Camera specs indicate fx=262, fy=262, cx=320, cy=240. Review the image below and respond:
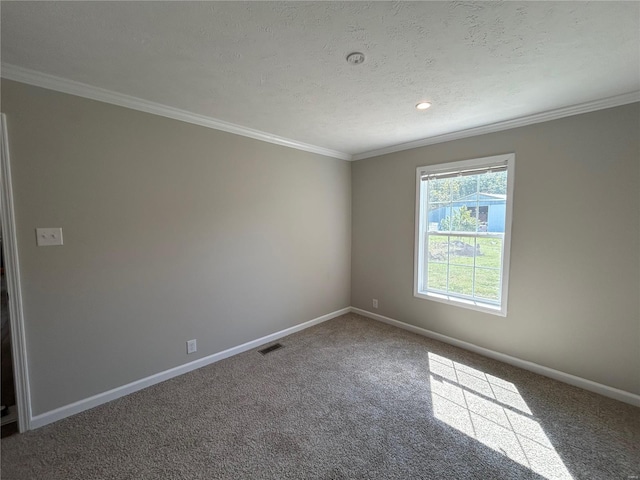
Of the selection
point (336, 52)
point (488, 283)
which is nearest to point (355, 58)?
point (336, 52)

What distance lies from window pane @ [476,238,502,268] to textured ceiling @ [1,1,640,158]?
4.18 feet

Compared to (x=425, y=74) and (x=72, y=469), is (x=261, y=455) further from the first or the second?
(x=425, y=74)

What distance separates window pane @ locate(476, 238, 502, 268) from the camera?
279cm

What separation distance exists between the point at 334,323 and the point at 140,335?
2383mm

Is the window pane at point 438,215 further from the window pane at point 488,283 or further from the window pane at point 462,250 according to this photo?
the window pane at point 488,283

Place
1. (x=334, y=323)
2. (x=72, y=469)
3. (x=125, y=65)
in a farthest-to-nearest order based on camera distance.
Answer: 1. (x=334, y=323)
2. (x=125, y=65)
3. (x=72, y=469)

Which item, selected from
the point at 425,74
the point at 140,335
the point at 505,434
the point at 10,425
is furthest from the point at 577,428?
→ the point at 10,425

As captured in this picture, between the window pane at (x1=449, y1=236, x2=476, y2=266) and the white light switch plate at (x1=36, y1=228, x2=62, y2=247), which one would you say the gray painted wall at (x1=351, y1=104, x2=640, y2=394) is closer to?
the window pane at (x1=449, y1=236, x2=476, y2=266)

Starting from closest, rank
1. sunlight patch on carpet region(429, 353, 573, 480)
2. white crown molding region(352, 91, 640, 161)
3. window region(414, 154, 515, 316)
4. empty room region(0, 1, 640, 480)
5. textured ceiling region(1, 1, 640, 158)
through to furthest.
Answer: textured ceiling region(1, 1, 640, 158)
empty room region(0, 1, 640, 480)
sunlight patch on carpet region(429, 353, 573, 480)
white crown molding region(352, 91, 640, 161)
window region(414, 154, 515, 316)

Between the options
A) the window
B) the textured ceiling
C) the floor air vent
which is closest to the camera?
the textured ceiling

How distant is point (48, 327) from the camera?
6.27 ft

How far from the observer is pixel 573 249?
92.1 inches

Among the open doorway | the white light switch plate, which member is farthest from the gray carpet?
the white light switch plate

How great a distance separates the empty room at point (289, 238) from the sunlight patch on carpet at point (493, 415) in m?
0.02
